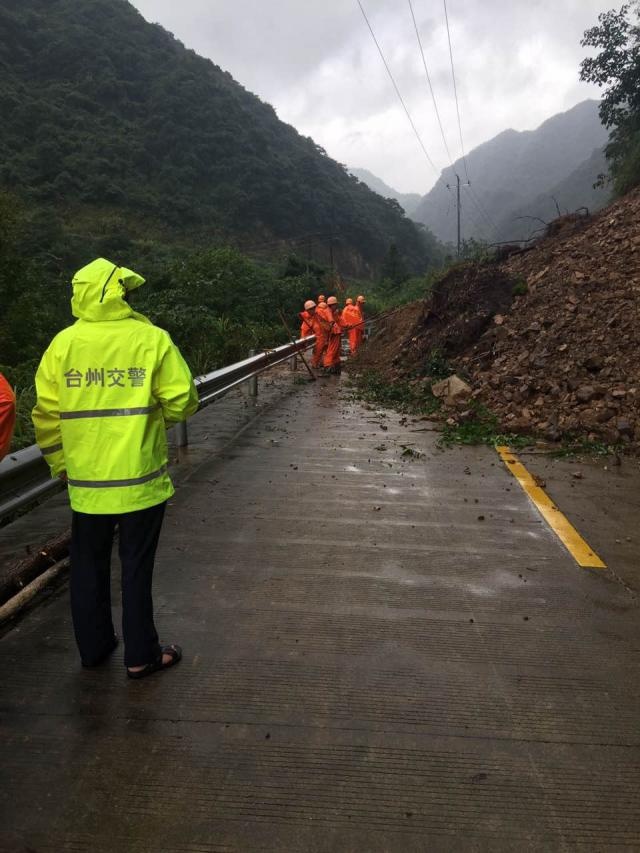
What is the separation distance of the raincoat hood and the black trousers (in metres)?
0.83

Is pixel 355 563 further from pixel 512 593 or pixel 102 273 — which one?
pixel 102 273

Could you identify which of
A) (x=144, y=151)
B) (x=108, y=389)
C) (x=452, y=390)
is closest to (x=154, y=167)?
(x=144, y=151)

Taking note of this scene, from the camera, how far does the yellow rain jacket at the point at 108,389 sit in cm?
246

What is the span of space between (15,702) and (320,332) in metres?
11.4

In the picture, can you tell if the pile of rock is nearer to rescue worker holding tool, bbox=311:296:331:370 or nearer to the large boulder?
the large boulder

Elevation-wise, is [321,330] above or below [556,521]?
above

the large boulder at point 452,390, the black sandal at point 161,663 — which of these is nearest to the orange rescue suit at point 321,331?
the large boulder at point 452,390

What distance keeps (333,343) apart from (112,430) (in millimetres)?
11167

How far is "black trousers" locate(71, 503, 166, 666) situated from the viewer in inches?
101

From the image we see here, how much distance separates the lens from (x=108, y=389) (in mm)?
2465

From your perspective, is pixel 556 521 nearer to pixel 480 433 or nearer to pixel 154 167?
pixel 480 433

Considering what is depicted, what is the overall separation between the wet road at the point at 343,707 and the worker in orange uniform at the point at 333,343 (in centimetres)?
937

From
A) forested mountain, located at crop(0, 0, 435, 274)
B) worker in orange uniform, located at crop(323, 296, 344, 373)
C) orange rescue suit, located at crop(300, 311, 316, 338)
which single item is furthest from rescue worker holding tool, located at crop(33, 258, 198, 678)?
forested mountain, located at crop(0, 0, 435, 274)

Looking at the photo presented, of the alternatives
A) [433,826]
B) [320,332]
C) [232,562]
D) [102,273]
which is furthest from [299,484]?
[320,332]
